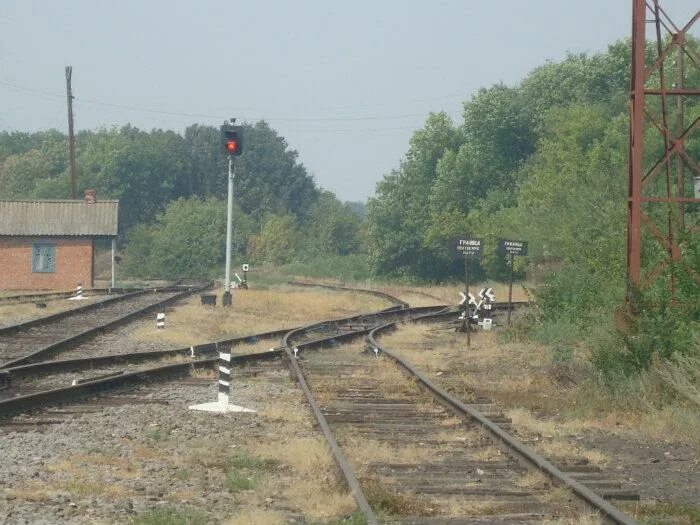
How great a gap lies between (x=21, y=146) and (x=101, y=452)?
530 feet

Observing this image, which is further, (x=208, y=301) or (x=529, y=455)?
(x=208, y=301)

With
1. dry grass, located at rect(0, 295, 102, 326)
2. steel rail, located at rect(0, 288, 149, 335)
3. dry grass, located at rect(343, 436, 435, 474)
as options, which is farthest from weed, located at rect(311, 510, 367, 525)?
dry grass, located at rect(0, 295, 102, 326)

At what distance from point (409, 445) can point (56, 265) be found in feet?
151

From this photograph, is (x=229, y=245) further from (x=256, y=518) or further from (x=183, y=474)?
(x=256, y=518)

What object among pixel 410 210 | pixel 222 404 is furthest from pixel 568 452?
pixel 410 210

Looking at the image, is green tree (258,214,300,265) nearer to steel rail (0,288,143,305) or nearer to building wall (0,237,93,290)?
building wall (0,237,93,290)

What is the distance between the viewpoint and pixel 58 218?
56.6 metres

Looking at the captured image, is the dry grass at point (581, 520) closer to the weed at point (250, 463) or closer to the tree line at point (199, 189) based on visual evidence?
the weed at point (250, 463)

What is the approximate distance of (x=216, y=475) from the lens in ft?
31.4

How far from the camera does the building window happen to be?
54.6 metres

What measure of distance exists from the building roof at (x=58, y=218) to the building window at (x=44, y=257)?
62 centimetres

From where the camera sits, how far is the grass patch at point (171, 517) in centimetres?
753

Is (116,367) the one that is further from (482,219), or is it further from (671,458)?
(482,219)

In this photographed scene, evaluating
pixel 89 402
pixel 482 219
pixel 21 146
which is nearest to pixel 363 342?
pixel 89 402
